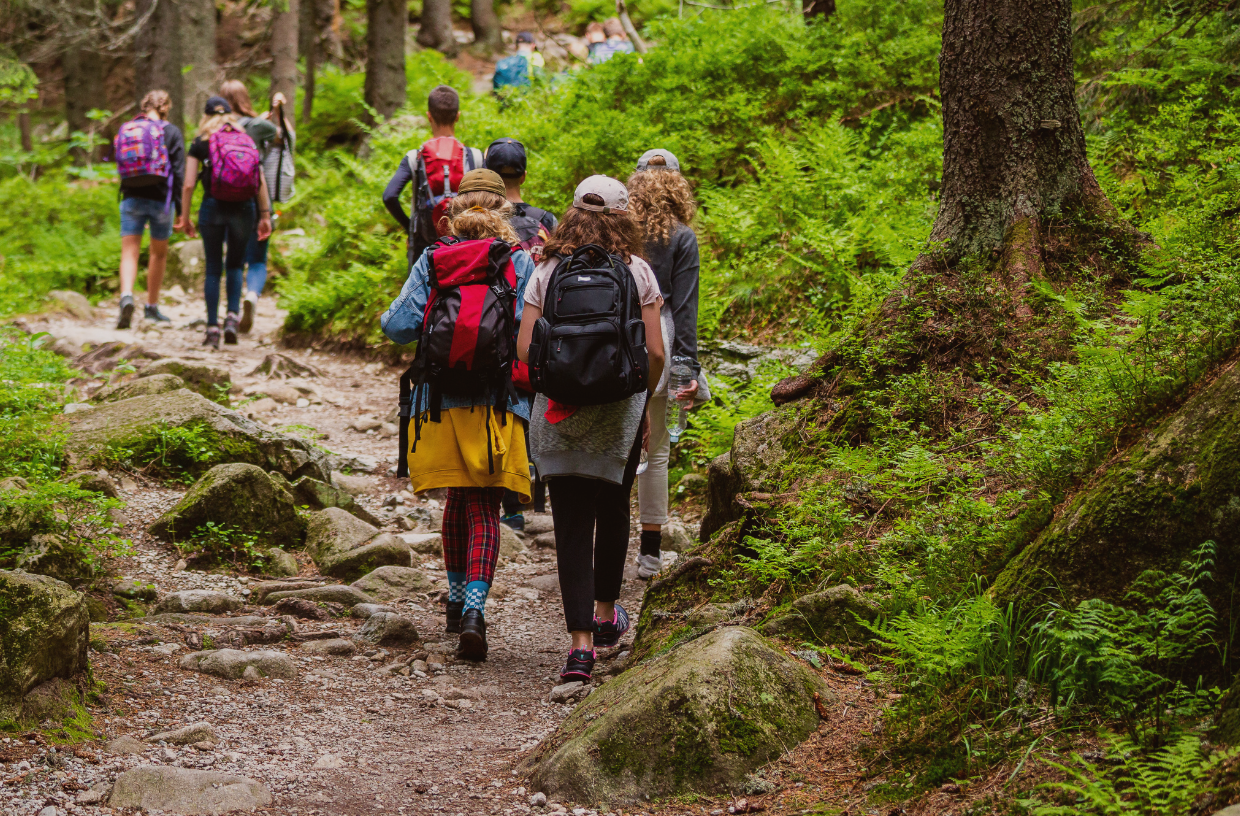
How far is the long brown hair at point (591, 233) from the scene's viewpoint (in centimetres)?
455

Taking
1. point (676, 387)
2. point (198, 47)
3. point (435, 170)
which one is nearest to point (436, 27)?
point (198, 47)

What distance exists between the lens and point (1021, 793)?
254 centimetres

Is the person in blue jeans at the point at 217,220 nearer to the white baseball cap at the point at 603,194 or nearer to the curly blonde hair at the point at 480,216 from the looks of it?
the curly blonde hair at the point at 480,216

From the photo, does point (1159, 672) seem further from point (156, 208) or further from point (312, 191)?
point (312, 191)

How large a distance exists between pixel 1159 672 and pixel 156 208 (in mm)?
11499

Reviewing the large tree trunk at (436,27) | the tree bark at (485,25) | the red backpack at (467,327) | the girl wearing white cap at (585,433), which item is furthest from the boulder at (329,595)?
the tree bark at (485,25)

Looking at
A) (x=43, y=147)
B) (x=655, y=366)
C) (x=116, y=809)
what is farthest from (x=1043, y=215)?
(x=43, y=147)

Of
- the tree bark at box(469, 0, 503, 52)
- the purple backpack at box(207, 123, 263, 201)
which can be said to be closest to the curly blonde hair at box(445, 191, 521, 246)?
the purple backpack at box(207, 123, 263, 201)

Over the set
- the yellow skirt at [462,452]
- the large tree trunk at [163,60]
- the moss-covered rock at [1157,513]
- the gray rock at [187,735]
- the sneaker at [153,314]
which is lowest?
the gray rock at [187,735]

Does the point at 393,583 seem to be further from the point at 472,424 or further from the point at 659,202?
the point at 659,202

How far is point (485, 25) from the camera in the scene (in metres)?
24.9

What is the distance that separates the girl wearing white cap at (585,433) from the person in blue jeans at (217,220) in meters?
7.25

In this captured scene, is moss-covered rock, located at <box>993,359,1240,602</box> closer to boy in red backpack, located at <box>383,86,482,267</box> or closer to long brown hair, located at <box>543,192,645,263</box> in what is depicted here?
long brown hair, located at <box>543,192,645,263</box>

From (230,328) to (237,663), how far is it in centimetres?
773
